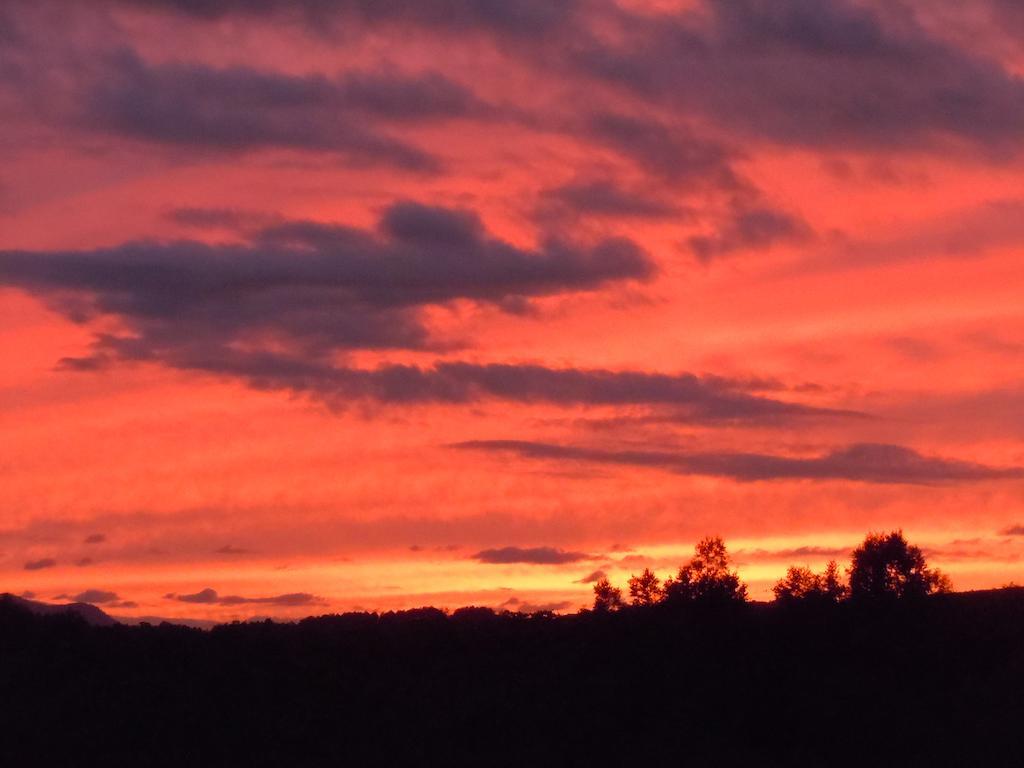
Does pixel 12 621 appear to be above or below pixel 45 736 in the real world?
above

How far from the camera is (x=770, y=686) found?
5572cm

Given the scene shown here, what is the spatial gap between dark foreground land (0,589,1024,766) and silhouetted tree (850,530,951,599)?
60.1 feet

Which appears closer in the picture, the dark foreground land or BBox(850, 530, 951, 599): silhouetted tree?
the dark foreground land

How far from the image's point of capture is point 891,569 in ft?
304

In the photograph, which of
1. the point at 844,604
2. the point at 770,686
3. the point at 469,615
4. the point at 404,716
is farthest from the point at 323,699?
the point at 844,604

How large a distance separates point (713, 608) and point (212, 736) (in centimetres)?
2507

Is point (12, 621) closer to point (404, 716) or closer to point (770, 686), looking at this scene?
Result: point (404, 716)

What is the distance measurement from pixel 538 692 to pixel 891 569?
4296 cm

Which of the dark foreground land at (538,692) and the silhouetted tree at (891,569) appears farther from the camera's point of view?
the silhouetted tree at (891,569)

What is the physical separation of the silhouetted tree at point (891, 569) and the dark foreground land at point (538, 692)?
60.1 feet

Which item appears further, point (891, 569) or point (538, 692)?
point (891, 569)

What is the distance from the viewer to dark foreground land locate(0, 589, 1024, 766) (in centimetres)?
5019

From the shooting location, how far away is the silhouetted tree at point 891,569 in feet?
292

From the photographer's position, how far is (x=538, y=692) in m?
56.5
